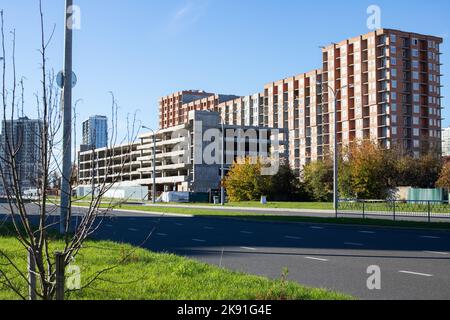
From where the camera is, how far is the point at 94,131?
745cm

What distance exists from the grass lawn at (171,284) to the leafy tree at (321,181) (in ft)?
192

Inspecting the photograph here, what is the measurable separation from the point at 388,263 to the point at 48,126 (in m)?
8.75

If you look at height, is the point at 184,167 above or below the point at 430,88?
below

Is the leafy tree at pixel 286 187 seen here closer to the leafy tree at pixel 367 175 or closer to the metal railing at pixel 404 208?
the leafy tree at pixel 367 175

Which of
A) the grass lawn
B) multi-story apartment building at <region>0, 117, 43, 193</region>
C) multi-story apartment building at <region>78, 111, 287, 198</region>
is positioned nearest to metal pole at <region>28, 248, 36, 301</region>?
multi-story apartment building at <region>0, 117, 43, 193</region>

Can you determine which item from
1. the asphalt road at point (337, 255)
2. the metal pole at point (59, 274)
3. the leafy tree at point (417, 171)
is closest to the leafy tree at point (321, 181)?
the leafy tree at point (417, 171)

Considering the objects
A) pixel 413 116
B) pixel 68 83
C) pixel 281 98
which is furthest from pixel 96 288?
pixel 281 98

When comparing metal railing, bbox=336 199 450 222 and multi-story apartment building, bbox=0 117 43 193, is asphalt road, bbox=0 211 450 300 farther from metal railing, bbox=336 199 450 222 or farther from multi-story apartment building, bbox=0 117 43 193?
metal railing, bbox=336 199 450 222

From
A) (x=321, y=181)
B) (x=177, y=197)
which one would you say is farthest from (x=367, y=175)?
(x=177, y=197)

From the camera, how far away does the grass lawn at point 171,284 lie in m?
7.12

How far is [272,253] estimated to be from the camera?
45.8ft

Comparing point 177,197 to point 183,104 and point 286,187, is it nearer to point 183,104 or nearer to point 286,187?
point 286,187

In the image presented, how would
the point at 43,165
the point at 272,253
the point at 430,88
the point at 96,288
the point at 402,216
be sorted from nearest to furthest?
1. the point at 43,165
2. the point at 96,288
3. the point at 272,253
4. the point at 402,216
5. the point at 430,88
